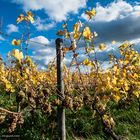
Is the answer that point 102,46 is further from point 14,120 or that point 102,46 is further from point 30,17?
point 14,120

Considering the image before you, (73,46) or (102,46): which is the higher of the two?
(102,46)

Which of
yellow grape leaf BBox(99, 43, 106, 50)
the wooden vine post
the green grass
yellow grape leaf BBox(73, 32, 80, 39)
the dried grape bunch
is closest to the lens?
the dried grape bunch

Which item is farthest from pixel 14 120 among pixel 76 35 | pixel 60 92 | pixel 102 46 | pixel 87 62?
pixel 102 46

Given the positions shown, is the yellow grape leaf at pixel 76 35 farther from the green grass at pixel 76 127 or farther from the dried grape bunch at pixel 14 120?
the green grass at pixel 76 127

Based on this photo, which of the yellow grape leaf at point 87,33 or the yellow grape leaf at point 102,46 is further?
the yellow grape leaf at point 102,46

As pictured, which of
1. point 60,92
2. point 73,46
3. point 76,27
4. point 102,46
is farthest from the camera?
point 102,46

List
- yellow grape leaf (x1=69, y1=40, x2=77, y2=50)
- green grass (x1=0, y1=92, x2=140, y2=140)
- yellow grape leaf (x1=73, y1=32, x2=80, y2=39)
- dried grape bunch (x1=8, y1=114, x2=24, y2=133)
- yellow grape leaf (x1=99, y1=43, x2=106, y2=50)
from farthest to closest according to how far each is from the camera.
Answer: green grass (x1=0, y1=92, x2=140, y2=140)
yellow grape leaf (x1=99, y1=43, x2=106, y2=50)
yellow grape leaf (x1=69, y1=40, x2=77, y2=50)
yellow grape leaf (x1=73, y1=32, x2=80, y2=39)
dried grape bunch (x1=8, y1=114, x2=24, y2=133)

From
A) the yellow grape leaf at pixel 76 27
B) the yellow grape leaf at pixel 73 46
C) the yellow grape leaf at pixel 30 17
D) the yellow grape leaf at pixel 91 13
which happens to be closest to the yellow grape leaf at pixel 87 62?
the yellow grape leaf at pixel 73 46

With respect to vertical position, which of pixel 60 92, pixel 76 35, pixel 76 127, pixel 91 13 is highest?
pixel 91 13

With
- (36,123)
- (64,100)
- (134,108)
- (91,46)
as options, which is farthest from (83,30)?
(134,108)

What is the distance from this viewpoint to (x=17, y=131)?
6469 mm

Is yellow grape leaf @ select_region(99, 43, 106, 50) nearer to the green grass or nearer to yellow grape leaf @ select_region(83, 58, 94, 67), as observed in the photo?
yellow grape leaf @ select_region(83, 58, 94, 67)

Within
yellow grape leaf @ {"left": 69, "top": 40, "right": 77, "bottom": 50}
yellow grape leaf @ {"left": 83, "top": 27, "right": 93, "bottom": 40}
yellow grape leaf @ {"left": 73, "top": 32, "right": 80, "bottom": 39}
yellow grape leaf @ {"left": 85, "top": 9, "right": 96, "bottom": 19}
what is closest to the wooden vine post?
yellow grape leaf @ {"left": 69, "top": 40, "right": 77, "bottom": 50}

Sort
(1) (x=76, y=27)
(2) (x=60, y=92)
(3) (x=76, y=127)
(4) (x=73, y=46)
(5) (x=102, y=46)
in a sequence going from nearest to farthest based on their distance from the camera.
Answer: (1) (x=76, y=27), (4) (x=73, y=46), (2) (x=60, y=92), (5) (x=102, y=46), (3) (x=76, y=127)
